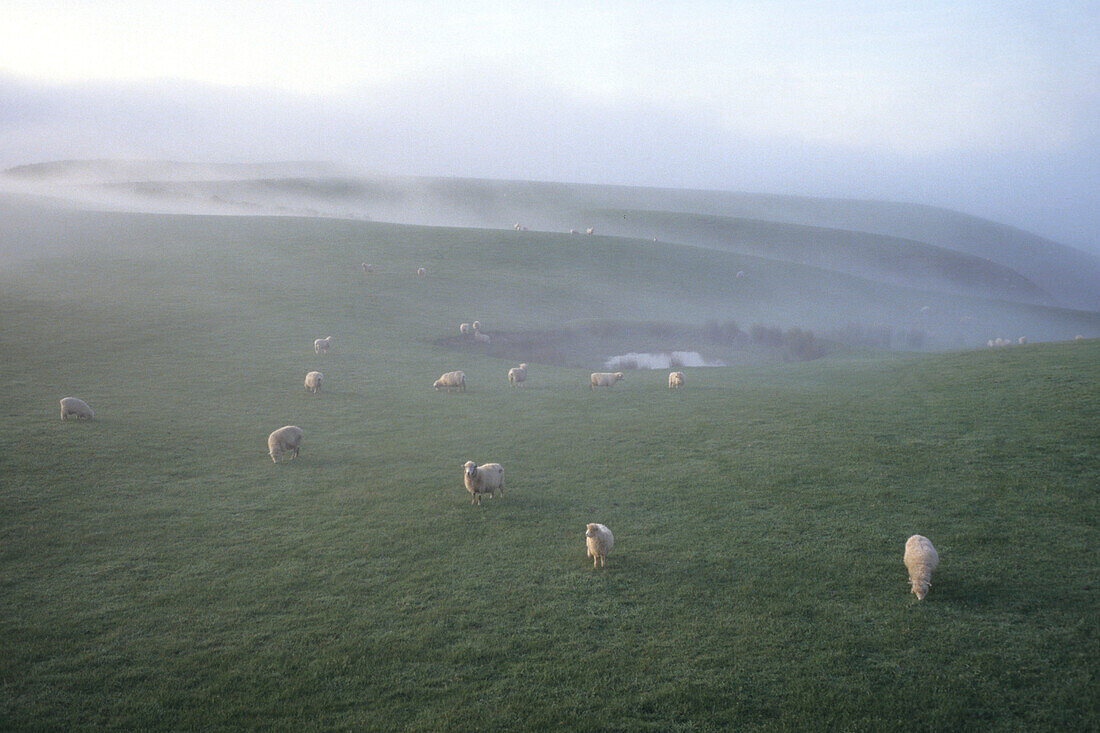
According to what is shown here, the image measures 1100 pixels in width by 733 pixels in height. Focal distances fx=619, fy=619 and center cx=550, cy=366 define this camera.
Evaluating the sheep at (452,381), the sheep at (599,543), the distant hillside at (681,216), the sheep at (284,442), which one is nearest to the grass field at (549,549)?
the sheep at (599,543)

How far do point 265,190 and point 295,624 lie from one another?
11954 cm

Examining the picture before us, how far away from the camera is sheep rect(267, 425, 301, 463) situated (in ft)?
61.3

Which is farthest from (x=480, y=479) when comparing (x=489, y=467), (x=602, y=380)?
(x=602, y=380)

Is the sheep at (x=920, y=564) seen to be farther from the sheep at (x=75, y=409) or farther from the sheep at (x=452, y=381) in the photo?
the sheep at (x=75, y=409)

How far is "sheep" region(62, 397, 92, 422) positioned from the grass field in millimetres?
523

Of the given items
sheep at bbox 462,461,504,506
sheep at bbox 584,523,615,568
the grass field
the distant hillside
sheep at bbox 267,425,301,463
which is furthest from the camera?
the distant hillside

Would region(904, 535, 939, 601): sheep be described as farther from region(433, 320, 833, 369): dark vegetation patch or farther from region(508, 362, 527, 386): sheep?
region(433, 320, 833, 369): dark vegetation patch

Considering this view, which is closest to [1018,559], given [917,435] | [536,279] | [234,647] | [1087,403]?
[917,435]

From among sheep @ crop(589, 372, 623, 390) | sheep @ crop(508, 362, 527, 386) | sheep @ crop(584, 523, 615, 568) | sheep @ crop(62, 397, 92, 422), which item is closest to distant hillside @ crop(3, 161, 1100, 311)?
sheep @ crop(589, 372, 623, 390)

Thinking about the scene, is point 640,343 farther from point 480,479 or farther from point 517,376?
point 480,479

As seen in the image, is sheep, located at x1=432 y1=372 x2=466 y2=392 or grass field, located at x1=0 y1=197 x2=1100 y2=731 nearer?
grass field, located at x1=0 y1=197 x2=1100 y2=731

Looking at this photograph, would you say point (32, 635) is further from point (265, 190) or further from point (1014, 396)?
point (265, 190)

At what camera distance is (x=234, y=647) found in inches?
392

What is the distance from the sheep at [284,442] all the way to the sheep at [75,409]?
7.51 m
